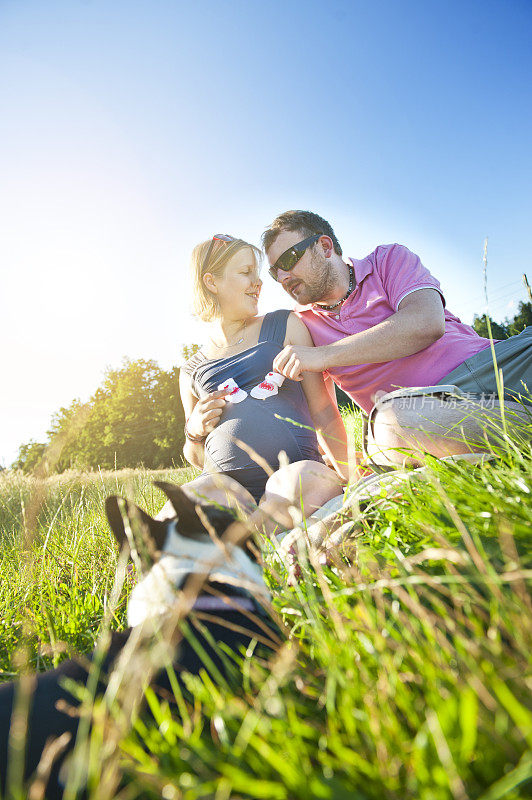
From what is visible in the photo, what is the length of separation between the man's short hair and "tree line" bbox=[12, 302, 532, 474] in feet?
77.4

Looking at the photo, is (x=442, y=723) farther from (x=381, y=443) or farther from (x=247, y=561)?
(x=381, y=443)

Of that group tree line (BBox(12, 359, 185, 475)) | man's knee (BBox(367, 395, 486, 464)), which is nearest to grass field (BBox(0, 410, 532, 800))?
man's knee (BBox(367, 395, 486, 464))

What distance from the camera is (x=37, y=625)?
192 centimetres

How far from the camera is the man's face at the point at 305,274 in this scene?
11.8 ft

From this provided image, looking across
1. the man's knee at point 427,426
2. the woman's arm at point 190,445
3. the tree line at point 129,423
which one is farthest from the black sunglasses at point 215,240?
the tree line at point 129,423

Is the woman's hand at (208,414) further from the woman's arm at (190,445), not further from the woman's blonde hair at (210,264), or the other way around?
the woman's blonde hair at (210,264)

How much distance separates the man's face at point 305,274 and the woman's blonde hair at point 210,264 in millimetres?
330

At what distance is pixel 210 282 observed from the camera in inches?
159

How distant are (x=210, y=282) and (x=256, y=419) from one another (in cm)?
160

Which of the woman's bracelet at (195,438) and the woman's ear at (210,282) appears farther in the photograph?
the woman's ear at (210,282)

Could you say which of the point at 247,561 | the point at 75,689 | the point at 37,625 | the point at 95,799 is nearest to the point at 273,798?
the point at 95,799

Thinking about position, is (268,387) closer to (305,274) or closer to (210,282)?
(305,274)

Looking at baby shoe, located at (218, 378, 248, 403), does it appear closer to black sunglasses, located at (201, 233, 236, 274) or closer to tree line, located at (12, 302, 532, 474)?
black sunglasses, located at (201, 233, 236, 274)

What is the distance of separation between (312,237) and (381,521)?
2.80 metres
